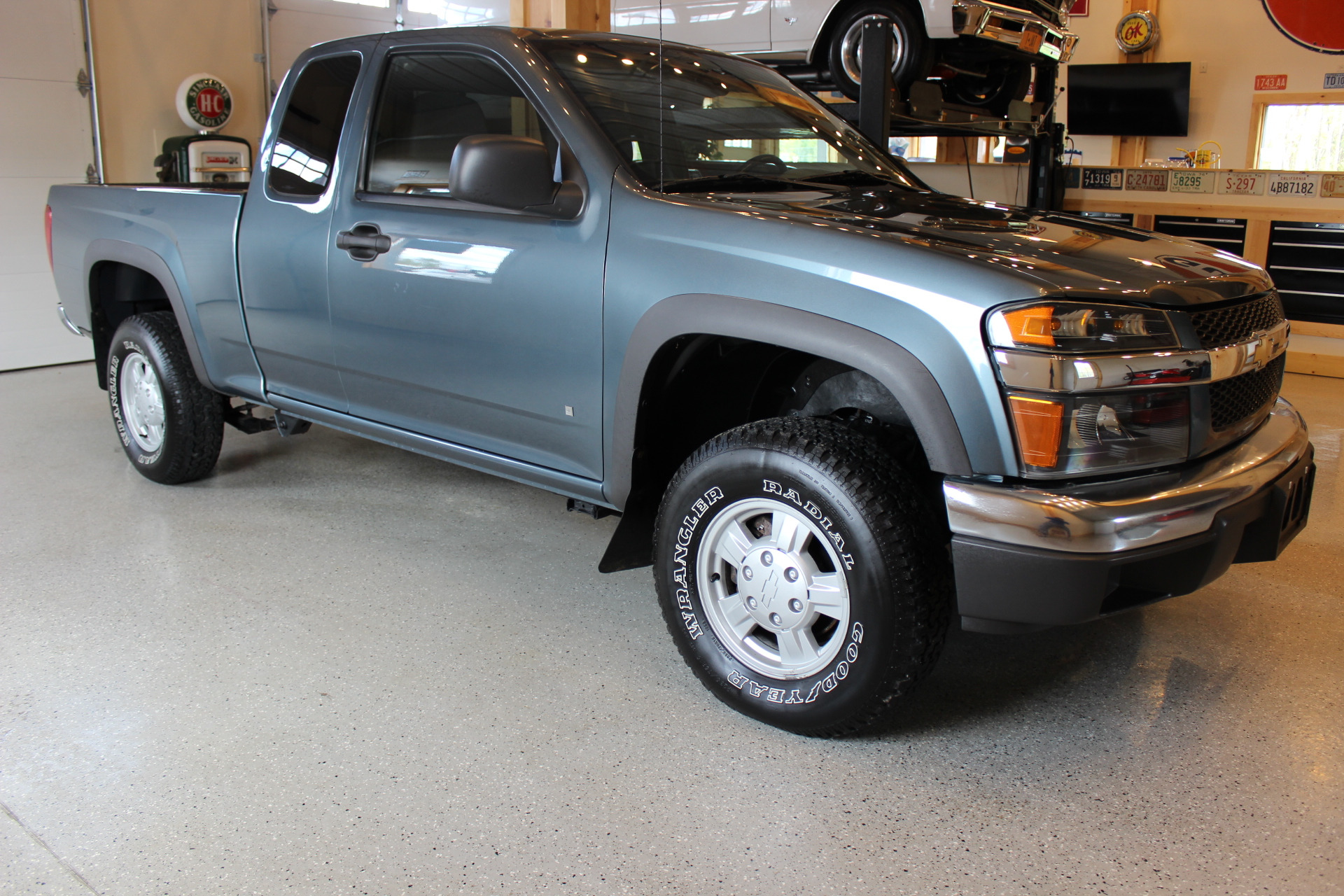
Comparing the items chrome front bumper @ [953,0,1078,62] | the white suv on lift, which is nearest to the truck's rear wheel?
the white suv on lift

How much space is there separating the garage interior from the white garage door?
289cm

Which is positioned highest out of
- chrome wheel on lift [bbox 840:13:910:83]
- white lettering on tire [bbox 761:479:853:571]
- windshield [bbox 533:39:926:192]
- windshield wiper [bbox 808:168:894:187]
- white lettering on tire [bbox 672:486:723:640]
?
chrome wheel on lift [bbox 840:13:910:83]

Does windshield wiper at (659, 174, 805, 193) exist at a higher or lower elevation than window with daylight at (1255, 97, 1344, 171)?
lower

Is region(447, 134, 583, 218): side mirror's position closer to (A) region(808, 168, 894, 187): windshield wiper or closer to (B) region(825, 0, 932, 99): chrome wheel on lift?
(A) region(808, 168, 894, 187): windshield wiper

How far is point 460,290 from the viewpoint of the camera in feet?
8.77

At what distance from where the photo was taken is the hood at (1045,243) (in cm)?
193

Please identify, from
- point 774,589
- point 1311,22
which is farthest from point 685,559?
point 1311,22

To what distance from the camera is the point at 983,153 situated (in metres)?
13.9

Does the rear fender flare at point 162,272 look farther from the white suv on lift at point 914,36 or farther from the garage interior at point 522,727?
the white suv on lift at point 914,36

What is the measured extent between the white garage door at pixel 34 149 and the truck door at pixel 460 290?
4.74 metres

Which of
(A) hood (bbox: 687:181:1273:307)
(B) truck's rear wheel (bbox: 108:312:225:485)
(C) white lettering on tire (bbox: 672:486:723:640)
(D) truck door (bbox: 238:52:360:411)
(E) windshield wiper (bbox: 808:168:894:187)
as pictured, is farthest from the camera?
(B) truck's rear wheel (bbox: 108:312:225:485)

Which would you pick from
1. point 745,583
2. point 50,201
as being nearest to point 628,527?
point 745,583

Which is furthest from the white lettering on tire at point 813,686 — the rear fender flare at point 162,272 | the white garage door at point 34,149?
the white garage door at point 34,149

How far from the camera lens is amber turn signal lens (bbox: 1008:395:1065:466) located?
182 centimetres
